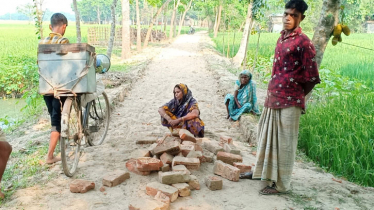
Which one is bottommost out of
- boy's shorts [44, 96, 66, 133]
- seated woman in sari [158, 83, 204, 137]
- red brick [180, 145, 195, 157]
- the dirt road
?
the dirt road

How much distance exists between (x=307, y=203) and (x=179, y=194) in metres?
1.25

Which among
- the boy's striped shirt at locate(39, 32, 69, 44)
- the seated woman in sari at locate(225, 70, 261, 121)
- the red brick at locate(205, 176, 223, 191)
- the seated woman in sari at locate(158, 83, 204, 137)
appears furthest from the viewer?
the seated woman in sari at locate(225, 70, 261, 121)

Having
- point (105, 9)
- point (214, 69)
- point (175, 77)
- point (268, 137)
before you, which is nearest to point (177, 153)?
point (268, 137)

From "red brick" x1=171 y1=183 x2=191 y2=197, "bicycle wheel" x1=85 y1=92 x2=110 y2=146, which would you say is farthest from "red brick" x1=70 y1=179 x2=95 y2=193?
"bicycle wheel" x1=85 y1=92 x2=110 y2=146

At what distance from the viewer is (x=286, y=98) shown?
290 cm

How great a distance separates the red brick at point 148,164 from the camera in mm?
3402

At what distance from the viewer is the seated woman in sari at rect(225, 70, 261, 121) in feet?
19.7

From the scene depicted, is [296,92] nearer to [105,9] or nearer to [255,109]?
[255,109]

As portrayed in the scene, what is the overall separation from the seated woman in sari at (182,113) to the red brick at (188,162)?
1168 mm

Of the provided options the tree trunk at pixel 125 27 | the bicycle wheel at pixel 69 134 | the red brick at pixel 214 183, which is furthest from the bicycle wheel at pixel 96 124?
the tree trunk at pixel 125 27

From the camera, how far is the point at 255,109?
617 cm

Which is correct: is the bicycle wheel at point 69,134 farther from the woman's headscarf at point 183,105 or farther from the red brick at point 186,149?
the woman's headscarf at point 183,105

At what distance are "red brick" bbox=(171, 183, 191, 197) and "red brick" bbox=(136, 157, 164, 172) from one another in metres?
0.42

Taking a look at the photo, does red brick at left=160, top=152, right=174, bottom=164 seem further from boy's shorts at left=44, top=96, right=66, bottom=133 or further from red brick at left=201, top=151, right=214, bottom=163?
boy's shorts at left=44, top=96, right=66, bottom=133
